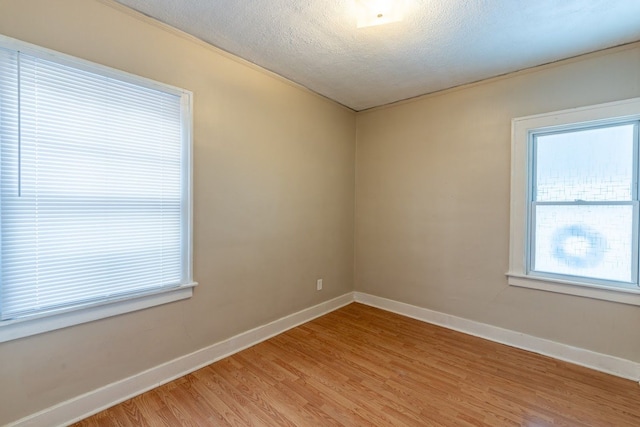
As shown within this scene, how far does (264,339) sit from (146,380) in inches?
39.5

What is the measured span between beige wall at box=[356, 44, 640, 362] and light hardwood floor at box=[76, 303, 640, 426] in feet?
1.19

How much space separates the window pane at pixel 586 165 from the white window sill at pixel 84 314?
124 inches

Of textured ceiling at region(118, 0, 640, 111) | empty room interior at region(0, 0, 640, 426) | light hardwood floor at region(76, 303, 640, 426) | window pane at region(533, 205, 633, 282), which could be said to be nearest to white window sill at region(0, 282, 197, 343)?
empty room interior at region(0, 0, 640, 426)

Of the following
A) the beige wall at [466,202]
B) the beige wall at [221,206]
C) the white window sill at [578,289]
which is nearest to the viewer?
the beige wall at [221,206]

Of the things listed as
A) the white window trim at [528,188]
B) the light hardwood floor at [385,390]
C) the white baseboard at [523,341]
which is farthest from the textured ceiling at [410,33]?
the light hardwood floor at [385,390]

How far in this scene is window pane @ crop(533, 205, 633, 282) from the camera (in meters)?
2.21

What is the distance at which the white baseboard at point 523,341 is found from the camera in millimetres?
2170

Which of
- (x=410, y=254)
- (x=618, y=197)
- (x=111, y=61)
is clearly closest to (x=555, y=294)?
(x=618, y=197)

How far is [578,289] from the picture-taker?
2.33m

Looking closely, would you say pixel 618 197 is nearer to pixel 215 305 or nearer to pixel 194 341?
pixel 215 305

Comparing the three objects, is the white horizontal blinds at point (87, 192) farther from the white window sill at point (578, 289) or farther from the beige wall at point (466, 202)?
the white window sill at point (578, 289)

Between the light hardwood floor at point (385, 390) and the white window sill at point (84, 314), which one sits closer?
the white window sill at point (84, 314)

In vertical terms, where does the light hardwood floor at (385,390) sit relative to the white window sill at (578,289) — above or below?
below

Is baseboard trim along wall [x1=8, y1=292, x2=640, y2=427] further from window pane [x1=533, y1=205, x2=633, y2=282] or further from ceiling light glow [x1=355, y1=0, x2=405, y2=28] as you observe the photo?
ceiling light glow [x1=355, y1=0, x2=405, y2=28]
